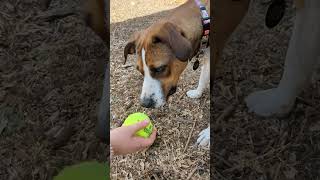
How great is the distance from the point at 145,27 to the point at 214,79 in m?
0.19

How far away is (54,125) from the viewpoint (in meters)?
1.50

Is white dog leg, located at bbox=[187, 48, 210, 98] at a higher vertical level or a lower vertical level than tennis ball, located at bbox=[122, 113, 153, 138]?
higher

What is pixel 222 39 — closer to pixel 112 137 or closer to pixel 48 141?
pixel 112 137

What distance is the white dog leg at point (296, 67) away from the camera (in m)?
1.36

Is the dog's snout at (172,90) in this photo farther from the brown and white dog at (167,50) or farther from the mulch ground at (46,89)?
the mulch ground at (46,89)

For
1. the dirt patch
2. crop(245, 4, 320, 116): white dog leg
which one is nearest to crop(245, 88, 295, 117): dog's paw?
crop(245, 4, 320, 116): white dog leg

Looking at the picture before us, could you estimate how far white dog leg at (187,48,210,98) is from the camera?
50.0 inches

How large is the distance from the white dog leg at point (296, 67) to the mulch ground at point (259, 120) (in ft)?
0.05

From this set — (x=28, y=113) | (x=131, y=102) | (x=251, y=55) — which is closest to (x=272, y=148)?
(x=251, y=55)

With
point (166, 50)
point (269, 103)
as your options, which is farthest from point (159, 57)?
point (269, 103)

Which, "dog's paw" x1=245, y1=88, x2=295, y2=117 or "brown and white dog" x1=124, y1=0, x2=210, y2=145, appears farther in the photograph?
"dog's paw" x1=245, y1=88, x2=295, y2=117

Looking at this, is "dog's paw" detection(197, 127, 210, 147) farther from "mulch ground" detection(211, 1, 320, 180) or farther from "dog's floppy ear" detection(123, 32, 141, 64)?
"dog's floppy ear" detection(123, 32, 141, 64)

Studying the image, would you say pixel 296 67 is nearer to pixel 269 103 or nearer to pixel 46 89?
pixel 269 103

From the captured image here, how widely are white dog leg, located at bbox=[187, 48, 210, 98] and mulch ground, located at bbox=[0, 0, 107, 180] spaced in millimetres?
191
